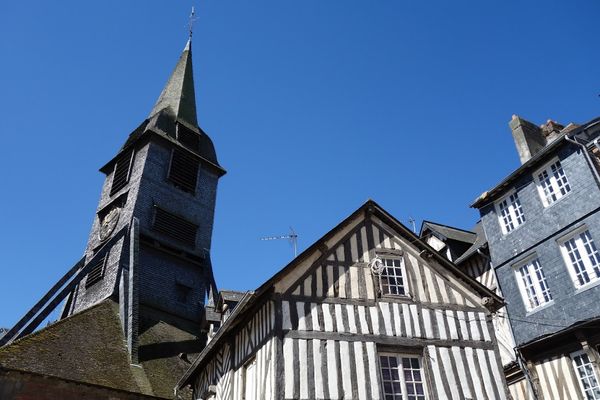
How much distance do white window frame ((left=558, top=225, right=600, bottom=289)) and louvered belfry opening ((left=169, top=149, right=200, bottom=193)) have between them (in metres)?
15.6

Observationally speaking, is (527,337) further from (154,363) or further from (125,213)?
(125,213)

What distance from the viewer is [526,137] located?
1454cm

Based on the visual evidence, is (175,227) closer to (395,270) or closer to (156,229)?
(156,229)

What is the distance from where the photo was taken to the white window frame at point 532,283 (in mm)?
12266

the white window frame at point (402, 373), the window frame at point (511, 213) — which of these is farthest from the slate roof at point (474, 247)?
the white window frame at point (402, 373)

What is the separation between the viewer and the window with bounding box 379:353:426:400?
845 cm

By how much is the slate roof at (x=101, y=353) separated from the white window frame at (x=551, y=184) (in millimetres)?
10894

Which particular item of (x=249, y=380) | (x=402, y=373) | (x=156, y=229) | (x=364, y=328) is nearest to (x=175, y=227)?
(x=156, y=229)

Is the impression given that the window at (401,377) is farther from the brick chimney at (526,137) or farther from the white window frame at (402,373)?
the brick chimney at (526,137)

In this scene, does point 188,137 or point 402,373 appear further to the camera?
point 188,137

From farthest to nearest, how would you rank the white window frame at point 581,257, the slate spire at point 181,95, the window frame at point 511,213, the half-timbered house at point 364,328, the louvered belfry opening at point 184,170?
the slate spire at point 181,95, the louvered belfry opening at point 184,170, the window frame at point 511,213, the white window frame at point 581,257, the half-timbered house at point 364,328

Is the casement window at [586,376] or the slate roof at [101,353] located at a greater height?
the slate roof at [101,353]

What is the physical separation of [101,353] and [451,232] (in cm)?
1102

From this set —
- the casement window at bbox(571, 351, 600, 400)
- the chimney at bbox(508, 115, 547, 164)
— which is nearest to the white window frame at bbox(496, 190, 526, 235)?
the chimney at bbox(508, 115, 547, 164)
